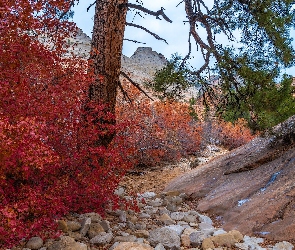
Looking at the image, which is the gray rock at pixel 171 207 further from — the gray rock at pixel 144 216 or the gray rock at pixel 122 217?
the gray rock at pixel 122 217

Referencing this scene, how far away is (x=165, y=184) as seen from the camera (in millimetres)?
9930

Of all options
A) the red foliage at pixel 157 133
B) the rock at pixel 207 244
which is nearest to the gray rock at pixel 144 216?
the rock at pixel 207 244

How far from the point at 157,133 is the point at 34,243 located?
8104 millimetres

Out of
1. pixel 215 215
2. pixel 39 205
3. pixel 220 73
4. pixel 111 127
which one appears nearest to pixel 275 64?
pixel 220 73

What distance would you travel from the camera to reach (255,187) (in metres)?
6.57

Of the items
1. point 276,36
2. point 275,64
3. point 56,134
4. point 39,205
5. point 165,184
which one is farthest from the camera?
point 165,184

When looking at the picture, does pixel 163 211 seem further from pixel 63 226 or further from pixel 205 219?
pixel 63 226

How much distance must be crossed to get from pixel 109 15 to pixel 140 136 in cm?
652

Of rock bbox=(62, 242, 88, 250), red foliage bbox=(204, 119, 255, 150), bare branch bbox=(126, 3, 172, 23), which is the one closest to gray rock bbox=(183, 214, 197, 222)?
rock bbox=(62, 242, 88, 250)

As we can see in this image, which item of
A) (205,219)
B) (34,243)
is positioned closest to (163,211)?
(205,219)

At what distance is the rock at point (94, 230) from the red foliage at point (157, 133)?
18.5ft

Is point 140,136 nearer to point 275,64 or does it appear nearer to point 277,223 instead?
point 275,64

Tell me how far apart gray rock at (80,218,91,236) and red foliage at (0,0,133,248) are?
0.27m

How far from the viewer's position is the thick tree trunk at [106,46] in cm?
596
